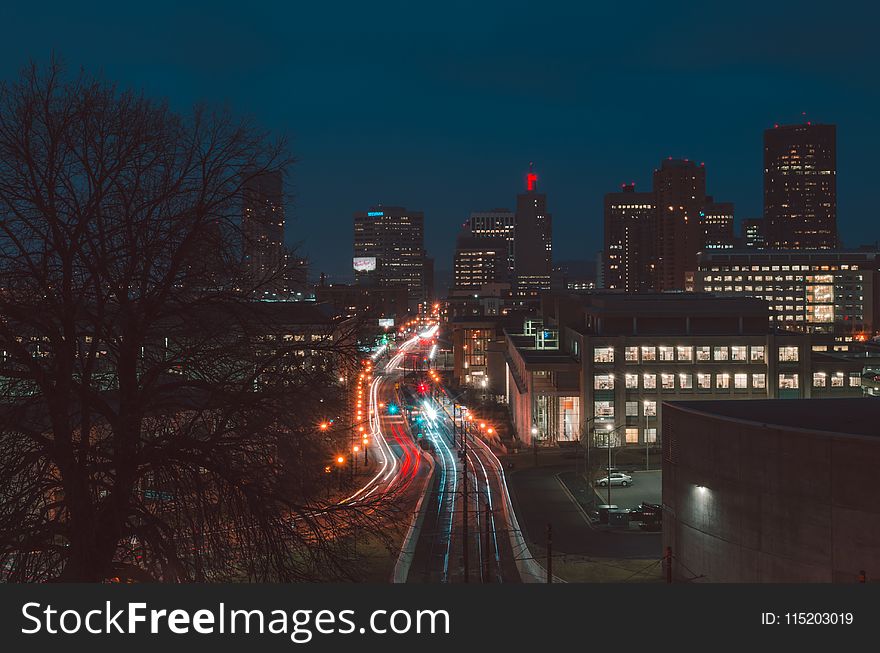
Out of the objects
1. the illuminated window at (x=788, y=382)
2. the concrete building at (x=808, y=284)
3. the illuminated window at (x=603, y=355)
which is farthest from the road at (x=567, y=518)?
the concrete building at (x=808, y=284)

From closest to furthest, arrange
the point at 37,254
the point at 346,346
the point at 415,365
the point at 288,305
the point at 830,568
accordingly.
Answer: the point at 37,254 < the point at 346,346 < the point at 288,305 < the point at 830,568 < the point at 415,365

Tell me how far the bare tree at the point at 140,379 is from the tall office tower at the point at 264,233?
0.66ft

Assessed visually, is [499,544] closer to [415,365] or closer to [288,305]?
[288,305]

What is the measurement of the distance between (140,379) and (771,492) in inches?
662

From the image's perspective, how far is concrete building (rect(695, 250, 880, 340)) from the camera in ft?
487

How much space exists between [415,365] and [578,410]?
54477mm

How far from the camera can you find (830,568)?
60.7ft

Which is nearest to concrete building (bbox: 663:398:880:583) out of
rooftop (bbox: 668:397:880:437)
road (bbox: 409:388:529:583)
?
rooftop (bbox: 668:397:880:437)

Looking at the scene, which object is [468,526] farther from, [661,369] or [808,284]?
[808,284]

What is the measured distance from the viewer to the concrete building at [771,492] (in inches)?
713

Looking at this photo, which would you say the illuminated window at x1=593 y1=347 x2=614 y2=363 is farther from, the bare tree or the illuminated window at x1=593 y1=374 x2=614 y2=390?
the bare tree

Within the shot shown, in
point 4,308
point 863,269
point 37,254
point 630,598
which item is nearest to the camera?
point 630,598

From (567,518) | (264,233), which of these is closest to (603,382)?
(567,518)

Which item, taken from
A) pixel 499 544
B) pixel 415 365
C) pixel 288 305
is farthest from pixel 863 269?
pixel 288 305
